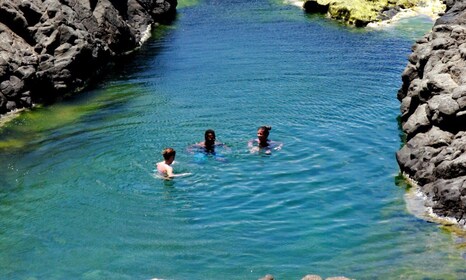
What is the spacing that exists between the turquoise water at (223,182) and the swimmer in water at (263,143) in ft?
1.34

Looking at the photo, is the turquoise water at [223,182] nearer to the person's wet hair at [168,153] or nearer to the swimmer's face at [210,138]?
the swimmer's face at [210,138]

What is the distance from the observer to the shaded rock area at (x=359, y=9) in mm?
48500

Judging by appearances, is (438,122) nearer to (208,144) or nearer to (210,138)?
(210,138)

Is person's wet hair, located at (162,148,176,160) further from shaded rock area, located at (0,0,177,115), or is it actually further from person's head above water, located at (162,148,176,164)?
shaded rock area, located at (0,0,177,115)

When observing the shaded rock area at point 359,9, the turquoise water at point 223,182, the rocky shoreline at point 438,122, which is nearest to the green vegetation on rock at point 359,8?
the shaded rock area at point 359,9

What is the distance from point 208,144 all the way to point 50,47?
15039mm

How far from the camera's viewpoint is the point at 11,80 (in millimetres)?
31516

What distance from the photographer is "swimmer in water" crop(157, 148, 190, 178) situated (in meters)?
22.4

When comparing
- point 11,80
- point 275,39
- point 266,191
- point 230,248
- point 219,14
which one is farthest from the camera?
point 219,14

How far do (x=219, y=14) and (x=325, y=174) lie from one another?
34.3 metres

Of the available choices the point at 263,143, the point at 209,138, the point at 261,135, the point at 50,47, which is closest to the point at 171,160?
the point at 209,138

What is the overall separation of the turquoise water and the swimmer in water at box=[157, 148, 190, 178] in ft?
1.39

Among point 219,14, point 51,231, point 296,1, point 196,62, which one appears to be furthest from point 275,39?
point 51,231

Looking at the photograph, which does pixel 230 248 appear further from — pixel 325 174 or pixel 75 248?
pixel 325 174
